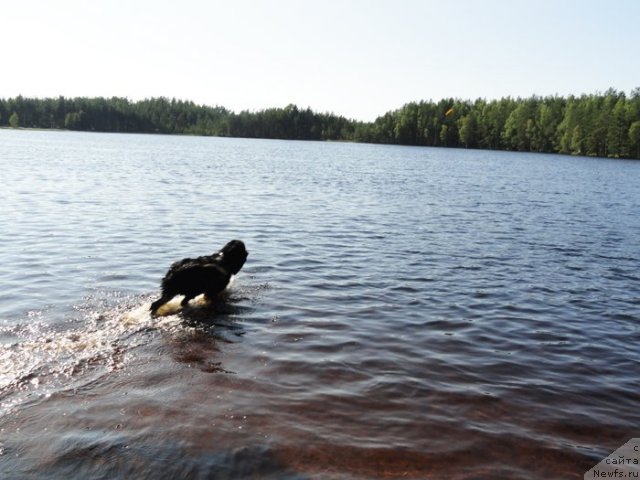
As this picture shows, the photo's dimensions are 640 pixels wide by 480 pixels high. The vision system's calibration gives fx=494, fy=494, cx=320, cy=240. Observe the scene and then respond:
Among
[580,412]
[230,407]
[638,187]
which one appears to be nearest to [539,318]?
[580,412]

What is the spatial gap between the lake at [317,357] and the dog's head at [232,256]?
0.72 m

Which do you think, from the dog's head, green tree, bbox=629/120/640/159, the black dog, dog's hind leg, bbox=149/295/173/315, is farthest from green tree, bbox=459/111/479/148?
dog's hind leg, bbox=149/295/173/315

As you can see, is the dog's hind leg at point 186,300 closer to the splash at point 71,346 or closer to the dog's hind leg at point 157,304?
the splash at point 71,346

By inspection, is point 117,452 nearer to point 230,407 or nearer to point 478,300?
point 230,407

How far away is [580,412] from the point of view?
7422 millimetres

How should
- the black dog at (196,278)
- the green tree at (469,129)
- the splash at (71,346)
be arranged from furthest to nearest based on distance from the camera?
the green tree at (469,129) → the black dog at (196,278) → the splash at (71,346)

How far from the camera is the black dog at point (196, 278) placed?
11094 millimetres

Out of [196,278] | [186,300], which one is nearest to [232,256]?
[196,278]

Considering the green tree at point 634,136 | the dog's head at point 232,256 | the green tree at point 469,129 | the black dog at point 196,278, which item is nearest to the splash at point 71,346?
the black dog at point 196,278

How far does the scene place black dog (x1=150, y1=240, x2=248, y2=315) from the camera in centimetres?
1109

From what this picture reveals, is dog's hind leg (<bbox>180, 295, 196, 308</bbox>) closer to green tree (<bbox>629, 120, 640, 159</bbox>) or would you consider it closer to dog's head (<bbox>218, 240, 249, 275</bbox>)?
dog's head (<bbox>218, 240, 249, 275</bbox>)

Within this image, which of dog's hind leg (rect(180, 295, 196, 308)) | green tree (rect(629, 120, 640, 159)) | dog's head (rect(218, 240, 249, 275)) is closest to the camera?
dog's hind leg (rect(180, 295, 196, 308))

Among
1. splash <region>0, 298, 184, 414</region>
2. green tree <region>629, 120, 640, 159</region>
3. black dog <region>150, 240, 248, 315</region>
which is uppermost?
green tree <region>629, 120, 640, 159</region>

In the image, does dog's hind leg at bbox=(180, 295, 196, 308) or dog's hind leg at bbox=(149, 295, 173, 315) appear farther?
dog's hind leg at bbox=(180, 295, 196, 308)
